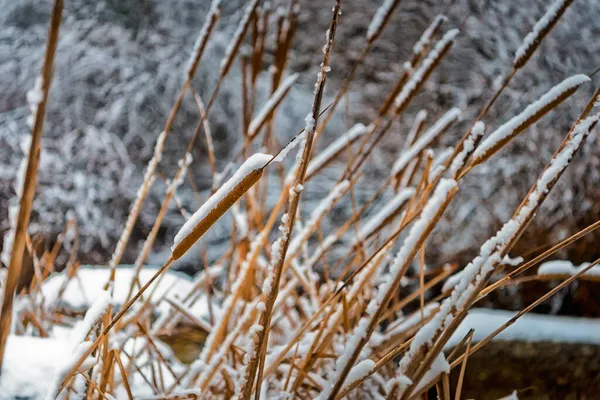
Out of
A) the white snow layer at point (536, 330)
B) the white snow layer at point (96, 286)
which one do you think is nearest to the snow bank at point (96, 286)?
the white snow layer at point (96, 286)

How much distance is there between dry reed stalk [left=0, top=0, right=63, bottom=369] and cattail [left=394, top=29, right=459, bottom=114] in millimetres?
292

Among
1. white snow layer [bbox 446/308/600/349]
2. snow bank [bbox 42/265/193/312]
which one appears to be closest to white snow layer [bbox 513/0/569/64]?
white snow layer [bbox 446/308/600/349]

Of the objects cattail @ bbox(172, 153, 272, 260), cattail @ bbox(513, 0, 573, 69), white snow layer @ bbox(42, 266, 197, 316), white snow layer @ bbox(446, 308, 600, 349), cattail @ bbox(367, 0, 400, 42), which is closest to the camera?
cattail @ bbox(172, 153, 272, 260)

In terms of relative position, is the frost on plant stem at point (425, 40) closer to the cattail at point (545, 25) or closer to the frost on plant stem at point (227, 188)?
the cattail at point (545, 25)

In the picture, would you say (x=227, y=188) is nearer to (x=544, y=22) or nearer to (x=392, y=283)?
(x=392, y=283)

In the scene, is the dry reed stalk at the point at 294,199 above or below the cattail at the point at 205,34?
below

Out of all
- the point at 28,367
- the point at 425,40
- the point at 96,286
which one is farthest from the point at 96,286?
the point at 425,40

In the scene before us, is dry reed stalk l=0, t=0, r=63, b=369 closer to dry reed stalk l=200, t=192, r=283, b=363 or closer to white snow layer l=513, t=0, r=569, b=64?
dry reed stalk l=200, t=192, r=283, b=363

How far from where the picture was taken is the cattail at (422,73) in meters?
0.44

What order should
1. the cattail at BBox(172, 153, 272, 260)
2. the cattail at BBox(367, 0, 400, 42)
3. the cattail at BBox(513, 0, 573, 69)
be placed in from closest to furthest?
1. the cattail at BBox(172, 153, 272, 260)
2. the cattail at BBox(513, 0, 573, 69)
3. the cattail at BBox(367, 0, 400, 42)

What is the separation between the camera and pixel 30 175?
31 cm

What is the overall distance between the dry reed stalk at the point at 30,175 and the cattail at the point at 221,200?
140mm

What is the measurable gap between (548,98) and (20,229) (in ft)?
1.13

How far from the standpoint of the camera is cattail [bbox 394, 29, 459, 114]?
0.44 m
